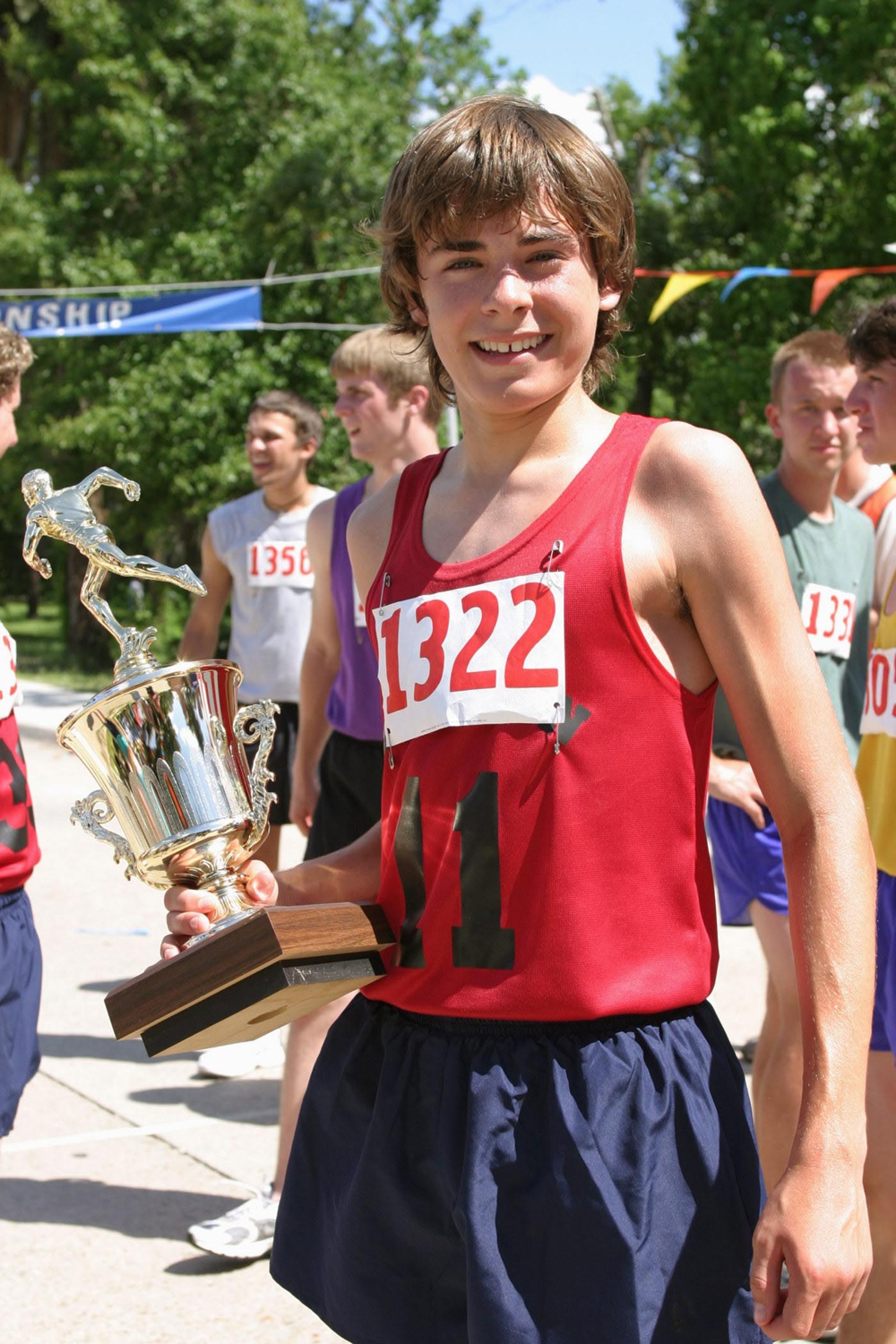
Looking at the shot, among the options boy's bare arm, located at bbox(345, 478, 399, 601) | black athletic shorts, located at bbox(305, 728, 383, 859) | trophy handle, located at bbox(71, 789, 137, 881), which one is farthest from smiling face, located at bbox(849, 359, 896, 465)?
trophy handle, located at bbox(71, 789, 137, 881)

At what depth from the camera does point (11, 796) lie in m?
3.18

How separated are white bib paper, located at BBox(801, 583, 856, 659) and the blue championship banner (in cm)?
1045

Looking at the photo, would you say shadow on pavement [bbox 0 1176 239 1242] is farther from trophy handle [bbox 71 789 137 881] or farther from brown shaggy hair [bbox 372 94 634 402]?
brown shaggy hair [bbox 372 94 634 402]

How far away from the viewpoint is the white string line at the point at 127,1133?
4.57m

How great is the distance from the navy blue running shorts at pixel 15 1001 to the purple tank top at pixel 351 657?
126cm

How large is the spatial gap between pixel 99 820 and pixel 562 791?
0.73 meters

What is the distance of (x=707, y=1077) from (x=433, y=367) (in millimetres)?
1124

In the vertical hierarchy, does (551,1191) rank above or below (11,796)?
below

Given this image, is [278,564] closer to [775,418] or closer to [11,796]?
[775,418]

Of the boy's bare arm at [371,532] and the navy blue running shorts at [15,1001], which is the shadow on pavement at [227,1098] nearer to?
the navy blue running shorts at [15,1001]

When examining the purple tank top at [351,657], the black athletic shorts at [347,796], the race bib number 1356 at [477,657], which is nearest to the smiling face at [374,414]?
the purple tank top at [351,657]

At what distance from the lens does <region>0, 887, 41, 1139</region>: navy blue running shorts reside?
3191 millimetres

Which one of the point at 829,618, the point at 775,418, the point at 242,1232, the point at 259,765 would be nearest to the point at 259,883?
the point at 259,765

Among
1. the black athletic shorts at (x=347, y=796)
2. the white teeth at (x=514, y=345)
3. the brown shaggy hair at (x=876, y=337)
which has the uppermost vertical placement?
the brown shaggy hair at (x=876, y=337)
